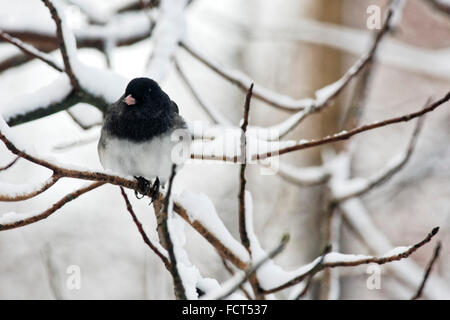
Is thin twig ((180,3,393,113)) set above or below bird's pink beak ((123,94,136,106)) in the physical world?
above

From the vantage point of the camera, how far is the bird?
1763 millimetres

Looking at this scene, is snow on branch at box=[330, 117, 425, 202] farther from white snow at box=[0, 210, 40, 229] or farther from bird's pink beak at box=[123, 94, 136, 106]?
white snow at box=[0, 210, 40, 229]

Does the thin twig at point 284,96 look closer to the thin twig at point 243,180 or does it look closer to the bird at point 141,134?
the bird at point 141,134

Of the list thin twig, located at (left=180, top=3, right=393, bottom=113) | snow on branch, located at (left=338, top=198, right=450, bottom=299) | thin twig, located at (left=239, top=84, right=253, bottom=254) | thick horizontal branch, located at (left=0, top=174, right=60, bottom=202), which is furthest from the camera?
snow on branch, located at (left=338, top=198, right=450, bottom=299)

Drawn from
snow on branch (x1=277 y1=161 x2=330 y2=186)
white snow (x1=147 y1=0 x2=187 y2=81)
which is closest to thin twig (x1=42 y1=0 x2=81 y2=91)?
white snow (x1=147 y1=0 x2=187 y2=81)

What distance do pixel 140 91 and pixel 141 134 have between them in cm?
15

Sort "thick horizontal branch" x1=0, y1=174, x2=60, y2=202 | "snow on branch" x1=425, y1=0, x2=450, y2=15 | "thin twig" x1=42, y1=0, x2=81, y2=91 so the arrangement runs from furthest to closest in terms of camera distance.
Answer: "snow on branch" x1=425, y1=0, x2=450, y2=15 → "thin twig" x1=42, y1=0, x2=81, y2=91 → "thick horizontal branch" x1=0, y1=174, x2=60, y2=202

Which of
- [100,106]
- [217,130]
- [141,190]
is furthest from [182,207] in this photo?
[100,106]

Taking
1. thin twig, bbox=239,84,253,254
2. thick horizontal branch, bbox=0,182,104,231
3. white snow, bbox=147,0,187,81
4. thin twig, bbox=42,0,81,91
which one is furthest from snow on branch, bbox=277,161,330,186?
thick horizontal branch, bbox=0,182,104,231

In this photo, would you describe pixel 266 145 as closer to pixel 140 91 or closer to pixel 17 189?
pixel 140 91

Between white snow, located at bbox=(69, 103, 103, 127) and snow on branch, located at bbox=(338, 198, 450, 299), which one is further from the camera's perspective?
snow on branch, located at bbox=(338, 198, 450, 299)

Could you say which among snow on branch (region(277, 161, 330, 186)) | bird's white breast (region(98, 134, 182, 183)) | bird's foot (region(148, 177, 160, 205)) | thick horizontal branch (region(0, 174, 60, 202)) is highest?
snow on branch (region(277, 161, 330, 186))

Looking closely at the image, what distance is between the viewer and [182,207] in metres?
1.50
